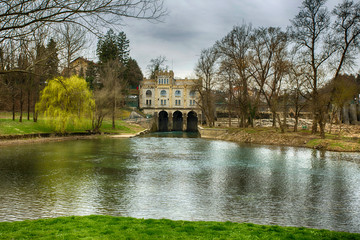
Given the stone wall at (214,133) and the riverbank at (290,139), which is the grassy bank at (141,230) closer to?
the riverbank at (290,139)

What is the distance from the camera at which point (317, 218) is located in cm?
960

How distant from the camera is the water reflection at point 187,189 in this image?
32.0 ft

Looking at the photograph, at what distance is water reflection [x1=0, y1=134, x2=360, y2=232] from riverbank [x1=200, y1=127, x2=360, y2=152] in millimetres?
7163

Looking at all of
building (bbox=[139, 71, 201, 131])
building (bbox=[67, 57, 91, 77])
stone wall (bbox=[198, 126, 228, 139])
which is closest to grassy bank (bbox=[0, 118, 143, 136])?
building (bbox=[67, 57, 91, 77])

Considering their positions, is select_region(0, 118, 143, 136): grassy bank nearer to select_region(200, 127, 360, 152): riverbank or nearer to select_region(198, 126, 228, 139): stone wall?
select_region(198, 126, 228, 139): stone wall

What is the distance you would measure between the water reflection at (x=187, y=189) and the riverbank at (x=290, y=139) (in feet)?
23.5

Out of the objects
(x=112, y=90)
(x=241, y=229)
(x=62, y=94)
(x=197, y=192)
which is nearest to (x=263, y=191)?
(x=197, y=192)

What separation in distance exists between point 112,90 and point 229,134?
61.5 ft

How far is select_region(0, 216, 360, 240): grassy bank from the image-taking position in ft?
20.8

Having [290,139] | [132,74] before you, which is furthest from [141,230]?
[132,74]

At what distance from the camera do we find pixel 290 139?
34.2 metres

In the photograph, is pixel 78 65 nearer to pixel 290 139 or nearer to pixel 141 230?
pixel 141 230

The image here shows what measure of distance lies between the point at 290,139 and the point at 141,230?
100.0 ft

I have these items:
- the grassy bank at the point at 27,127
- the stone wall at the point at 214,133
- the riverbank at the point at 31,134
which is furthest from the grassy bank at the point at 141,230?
the stone wall at the point at 214,133
